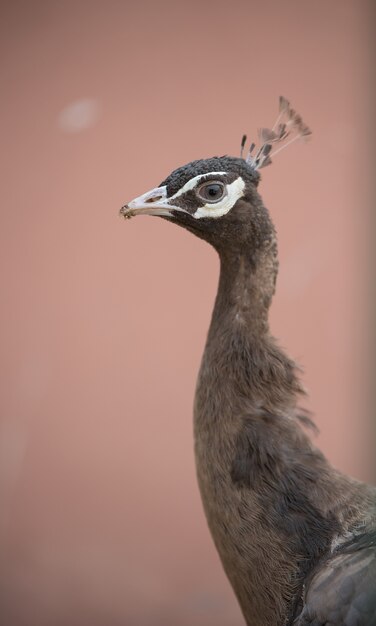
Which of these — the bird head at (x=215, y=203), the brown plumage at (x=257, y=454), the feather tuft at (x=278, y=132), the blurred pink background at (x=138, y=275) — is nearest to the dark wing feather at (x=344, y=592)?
the brown plumage at (x=257, y=454)

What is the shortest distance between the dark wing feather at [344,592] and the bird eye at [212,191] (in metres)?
0.65

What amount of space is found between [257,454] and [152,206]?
476mm

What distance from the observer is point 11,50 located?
92.4 inches

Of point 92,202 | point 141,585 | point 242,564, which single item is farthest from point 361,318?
point 242,564

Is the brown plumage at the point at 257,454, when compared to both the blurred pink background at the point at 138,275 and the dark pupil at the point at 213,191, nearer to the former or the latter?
the dark pupil at the point at 213,191

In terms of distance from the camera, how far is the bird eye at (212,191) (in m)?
1.36

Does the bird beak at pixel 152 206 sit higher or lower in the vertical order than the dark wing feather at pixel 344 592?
higher

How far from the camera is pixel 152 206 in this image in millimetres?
1358

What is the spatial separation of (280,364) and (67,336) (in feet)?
3.87

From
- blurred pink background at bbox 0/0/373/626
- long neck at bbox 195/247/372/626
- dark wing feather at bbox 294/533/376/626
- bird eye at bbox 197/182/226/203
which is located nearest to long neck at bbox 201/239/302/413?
long neck at bbox 195/247/372/626

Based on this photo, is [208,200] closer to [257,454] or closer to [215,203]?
[215,203]

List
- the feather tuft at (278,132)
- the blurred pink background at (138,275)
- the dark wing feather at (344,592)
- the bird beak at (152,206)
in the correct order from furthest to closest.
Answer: the blurred pink background at (138,275), the feather tuft at (278,132), the bird beak at (152,206), the dark wing feather at (344,592)

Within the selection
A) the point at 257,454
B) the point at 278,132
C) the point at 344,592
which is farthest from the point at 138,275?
the point at 344,592

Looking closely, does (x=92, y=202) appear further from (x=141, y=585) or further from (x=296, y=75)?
(x=141, y=585)
